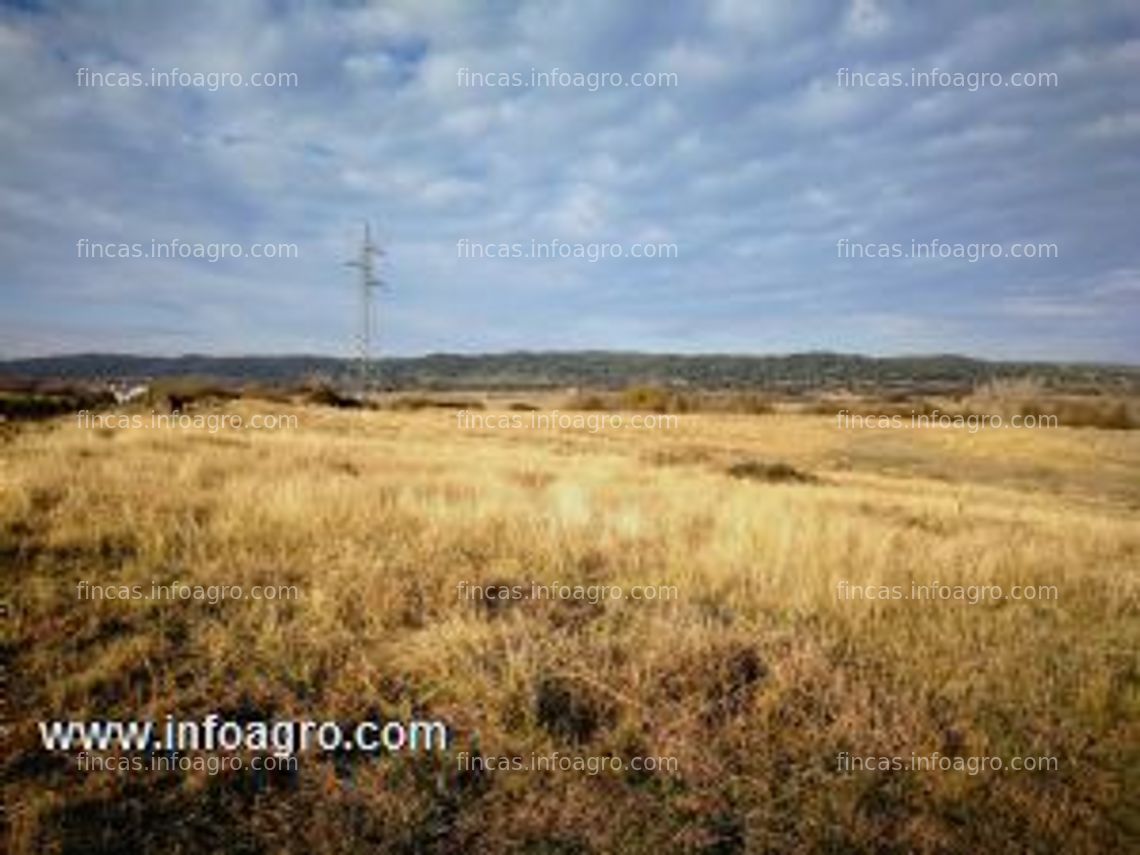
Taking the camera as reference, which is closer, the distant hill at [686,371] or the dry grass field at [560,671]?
the dry grass field at [560,671]

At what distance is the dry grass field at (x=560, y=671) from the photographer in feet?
14.6

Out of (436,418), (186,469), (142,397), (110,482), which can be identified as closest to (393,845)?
(110,482)

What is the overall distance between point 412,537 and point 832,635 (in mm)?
3897

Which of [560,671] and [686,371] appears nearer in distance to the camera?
[560,671]

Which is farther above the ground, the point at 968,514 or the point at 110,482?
the point at 110,482

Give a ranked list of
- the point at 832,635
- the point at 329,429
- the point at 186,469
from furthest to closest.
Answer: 1. the point at 329,429
2. the point at 186,469
3. the point at 832,635

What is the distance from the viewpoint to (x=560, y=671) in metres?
5.80

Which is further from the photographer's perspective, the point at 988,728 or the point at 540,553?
the point at 540,553

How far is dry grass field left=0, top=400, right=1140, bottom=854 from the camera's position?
14.6 feet

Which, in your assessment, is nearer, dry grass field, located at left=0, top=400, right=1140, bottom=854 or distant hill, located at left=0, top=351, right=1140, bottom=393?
dry grass field, located at left=0, top=400, right=1140, bottom=854

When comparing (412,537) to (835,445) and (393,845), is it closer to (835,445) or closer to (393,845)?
(393,845)

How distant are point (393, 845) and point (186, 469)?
9.76m

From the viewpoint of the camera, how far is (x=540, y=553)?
8.94 metres

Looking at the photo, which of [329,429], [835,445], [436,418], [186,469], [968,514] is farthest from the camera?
[436,418]
